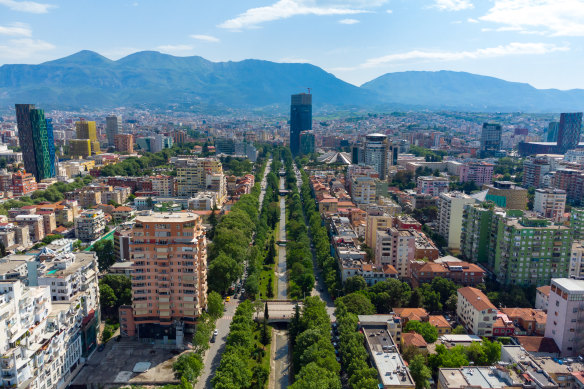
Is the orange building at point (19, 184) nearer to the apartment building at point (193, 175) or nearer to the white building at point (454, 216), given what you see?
the apartment building at point (193, 175)

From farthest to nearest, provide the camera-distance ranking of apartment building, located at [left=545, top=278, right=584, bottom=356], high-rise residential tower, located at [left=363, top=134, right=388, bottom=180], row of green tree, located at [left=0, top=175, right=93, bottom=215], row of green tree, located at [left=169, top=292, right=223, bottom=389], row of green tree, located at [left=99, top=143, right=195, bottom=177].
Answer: row of green tree, located at [left=99, top=143, right=195, bottom=177], high-rise residential tower, located at [left=363, top=134, right=388, bottom=180], row of green tree, located at [left=0, top=175, right=93, bottom=215], apartment building, located at [left=545, top=278, right=584, bottom=356], row of green tree, located at [left=169, top=292, right=223, bottom=389]

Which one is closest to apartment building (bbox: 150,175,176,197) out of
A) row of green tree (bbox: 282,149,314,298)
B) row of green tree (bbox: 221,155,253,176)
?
row of green tree (bbox: 221,155,253,176)

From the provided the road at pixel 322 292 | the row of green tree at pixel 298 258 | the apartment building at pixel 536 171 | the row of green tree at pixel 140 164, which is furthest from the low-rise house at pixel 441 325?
the row of green tree at pixel 140 164

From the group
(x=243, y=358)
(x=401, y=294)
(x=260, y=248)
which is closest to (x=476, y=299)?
(x=401, y=294)

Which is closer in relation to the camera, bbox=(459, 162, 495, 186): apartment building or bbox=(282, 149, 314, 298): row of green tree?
bbox=(282, 149, 314, 298): row of green tree

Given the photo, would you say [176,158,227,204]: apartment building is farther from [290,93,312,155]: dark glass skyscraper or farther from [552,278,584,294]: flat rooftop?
[290,93,312,155]: dark glass skyscraper

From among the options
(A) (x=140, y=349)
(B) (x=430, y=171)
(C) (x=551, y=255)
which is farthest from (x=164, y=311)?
(B) (x=430, y=171)

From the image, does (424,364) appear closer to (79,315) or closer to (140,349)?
(140,349)
